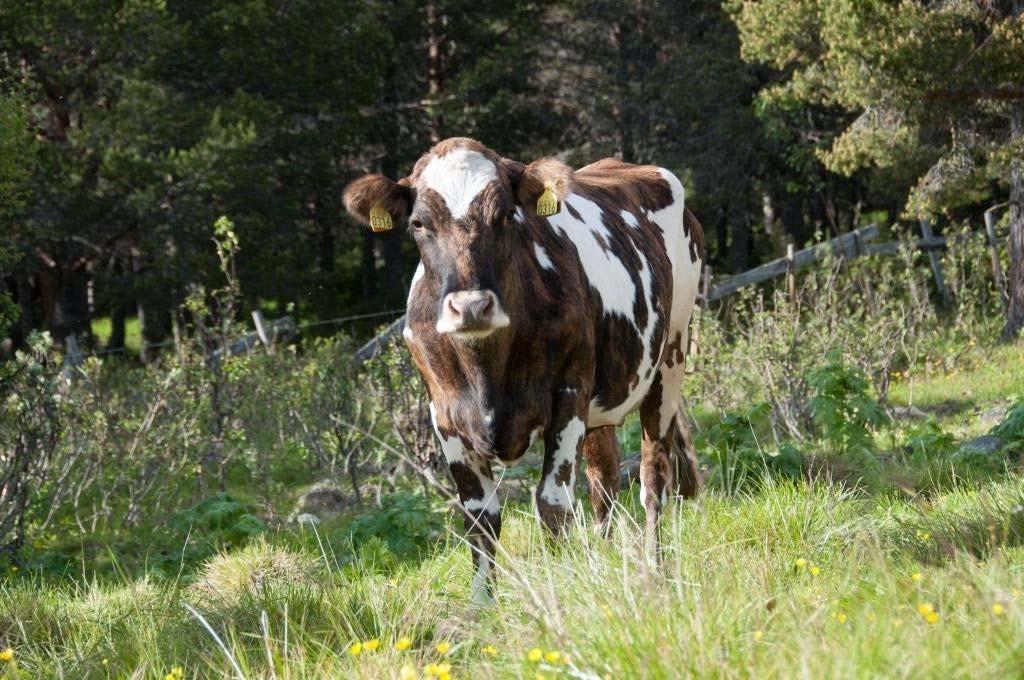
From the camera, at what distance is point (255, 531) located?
6.94 metres

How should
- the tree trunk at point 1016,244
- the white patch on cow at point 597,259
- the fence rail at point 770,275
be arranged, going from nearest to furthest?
the white patch on cow at point 597,259 → the fence rail at point 770,275 → the tree trunk at point 1016,244

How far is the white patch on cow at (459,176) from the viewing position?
477cm

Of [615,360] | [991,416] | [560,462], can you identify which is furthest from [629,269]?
[991,416]

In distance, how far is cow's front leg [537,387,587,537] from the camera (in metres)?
5.05

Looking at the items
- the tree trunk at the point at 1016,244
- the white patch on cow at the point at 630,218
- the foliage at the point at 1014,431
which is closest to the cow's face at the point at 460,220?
the white patch on cow at the point at 630,218

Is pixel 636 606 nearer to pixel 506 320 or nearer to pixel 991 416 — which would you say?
pixel 506 320

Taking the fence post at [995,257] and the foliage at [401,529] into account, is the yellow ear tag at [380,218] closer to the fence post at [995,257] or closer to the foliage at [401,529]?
the foliage at [401,529]

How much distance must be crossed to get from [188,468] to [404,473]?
202cm

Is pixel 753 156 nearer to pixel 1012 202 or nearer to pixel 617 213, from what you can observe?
pixel 1012 202

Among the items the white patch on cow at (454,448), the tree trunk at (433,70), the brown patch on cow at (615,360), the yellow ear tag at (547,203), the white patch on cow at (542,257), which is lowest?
the white patch on cow at (454,448)

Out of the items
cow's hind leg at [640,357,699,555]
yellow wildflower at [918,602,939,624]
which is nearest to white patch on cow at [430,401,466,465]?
cow's hind leg at [640,357,699,555]

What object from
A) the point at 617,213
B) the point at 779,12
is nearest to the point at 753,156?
the point at 779,12

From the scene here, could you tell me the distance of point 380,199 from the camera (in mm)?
4941

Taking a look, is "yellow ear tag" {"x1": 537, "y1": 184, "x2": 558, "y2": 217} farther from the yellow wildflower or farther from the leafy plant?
the leafy plant
